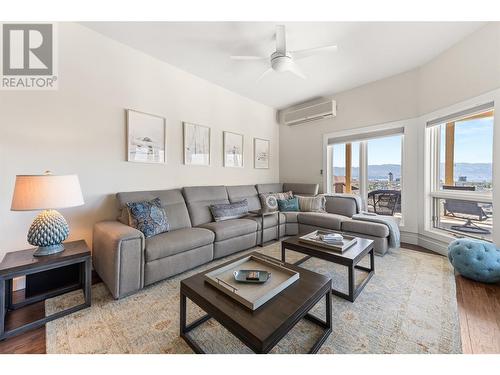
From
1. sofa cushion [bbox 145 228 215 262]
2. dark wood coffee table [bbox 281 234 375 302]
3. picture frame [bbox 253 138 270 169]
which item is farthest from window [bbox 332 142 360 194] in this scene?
sofa cushion [bbox 145 228 215 262]

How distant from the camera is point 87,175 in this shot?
2354 millimetres

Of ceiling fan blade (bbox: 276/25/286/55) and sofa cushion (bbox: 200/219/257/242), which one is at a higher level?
ceiling fan blade (bbox: 276/25/286/55)

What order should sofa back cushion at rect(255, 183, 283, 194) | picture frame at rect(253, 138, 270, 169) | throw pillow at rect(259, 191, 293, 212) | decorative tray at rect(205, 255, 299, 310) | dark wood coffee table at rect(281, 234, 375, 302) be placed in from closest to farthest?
1. decorative tray at rect(205, 255, 299, 310)
2. dark wood coffee table at rect(281, 234, 375, 302)
3. throw pillow at rect(259, 191, 293, 212)
4. sofa back cushion at rect(255, 183, 283, 194)
5. picture frame at rect(253, 138, 270, 169)

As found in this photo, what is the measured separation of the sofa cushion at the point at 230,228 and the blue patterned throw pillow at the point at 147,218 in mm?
592

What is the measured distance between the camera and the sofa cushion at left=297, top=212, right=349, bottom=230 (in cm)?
319

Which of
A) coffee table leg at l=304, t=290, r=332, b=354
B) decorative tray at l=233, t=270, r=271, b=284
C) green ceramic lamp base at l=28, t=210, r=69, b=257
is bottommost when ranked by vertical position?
coffee table leg at l=304, t=290, r=332, b=354

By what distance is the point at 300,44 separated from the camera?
2.52 m

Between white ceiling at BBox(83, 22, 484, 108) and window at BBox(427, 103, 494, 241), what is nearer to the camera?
white ceiling at BBox(83, 22, 484, 108)

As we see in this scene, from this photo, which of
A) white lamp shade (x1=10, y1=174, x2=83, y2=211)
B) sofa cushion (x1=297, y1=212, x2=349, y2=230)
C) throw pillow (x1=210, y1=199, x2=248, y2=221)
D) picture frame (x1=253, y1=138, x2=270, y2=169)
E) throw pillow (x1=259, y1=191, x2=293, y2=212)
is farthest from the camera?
picture frame (x1=253, y1=138, x2=270, y2=169)

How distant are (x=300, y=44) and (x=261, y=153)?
2340 millimetres

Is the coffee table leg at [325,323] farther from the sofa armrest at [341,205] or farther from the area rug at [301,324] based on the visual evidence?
the sofa armrest at [341,205]

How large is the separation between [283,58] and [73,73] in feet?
7.54

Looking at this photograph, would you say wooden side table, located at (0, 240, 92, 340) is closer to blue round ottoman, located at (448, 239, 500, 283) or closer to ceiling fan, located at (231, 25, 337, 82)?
ceiling fan, located at (231, 25, 337, 82)
